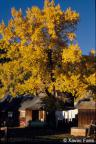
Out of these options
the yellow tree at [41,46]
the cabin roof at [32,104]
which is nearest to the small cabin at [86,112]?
the yellow tree at [41,46]

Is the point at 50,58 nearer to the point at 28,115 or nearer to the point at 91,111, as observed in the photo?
the point at 91,111

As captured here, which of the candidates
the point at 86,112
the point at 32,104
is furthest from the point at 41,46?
the point at 32,104

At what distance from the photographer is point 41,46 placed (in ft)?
145

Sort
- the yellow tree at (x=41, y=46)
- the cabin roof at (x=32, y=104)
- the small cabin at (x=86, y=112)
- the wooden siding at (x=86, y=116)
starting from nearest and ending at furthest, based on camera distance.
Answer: the yellow tree at (x=41, y=46) → the small cabin at (x=86, y=112) → the wooden siding at (x=86, y=116) → the cabin roof at (x=32, y=104)

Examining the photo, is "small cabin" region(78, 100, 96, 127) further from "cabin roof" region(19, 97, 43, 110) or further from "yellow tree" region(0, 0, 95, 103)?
"cabin roof" region(19, 97, 43, 110)

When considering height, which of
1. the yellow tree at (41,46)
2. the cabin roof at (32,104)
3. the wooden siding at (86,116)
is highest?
the yellow tree at (41,46)

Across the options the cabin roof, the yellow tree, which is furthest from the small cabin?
the cabin roof

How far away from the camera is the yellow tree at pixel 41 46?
43469mm

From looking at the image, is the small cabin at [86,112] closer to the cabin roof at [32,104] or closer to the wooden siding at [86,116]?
the wooden siding at [86,116]

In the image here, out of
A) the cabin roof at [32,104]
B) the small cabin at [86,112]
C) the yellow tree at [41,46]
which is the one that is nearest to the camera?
the yellow tree at [41,46]

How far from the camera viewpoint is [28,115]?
59.5 meters

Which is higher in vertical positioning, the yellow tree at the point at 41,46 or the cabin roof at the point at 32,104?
the yellow tree at the point at 41,46

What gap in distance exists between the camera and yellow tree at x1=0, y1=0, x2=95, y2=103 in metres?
43.5

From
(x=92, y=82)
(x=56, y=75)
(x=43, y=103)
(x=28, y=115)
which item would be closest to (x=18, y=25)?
(x=56, y=75)
